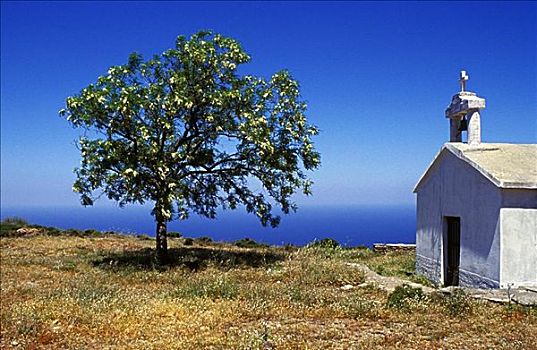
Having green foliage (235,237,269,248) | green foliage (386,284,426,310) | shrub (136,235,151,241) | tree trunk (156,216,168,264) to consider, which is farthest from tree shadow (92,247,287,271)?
green foliage (386,284,426,310)

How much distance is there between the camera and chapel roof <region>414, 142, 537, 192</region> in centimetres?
1409

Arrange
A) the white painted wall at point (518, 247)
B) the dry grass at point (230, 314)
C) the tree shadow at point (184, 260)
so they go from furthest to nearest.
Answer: the tree shadow at point (184, 260) → the white painted wall at point (518, 247) → the dry grass at point (230, 314)

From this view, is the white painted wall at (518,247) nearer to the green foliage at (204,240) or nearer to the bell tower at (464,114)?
the bell tower at (464,114)

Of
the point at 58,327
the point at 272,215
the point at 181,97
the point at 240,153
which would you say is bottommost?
the point at 58,327

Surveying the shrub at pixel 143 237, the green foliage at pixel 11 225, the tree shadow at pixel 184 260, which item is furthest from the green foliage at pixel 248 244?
the green foliage at pixel 11 225

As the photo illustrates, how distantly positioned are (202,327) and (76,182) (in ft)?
34.8

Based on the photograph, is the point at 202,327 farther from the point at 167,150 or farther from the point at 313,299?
the point at 167,150

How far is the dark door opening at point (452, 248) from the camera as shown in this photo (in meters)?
17.4

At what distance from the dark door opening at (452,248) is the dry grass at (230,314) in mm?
2788

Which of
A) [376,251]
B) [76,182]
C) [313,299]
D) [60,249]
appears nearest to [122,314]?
[313,299]

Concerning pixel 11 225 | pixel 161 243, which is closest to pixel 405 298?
pixel 161 243

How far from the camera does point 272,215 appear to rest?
21844 mm

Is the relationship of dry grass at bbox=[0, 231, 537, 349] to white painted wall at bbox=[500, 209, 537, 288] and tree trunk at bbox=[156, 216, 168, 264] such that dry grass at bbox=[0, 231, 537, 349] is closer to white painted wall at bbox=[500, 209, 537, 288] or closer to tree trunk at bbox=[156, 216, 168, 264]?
tree trunk at bbox=[156, 216, 168, 264]

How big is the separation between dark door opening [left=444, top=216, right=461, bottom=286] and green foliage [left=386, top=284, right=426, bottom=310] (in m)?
4.25
